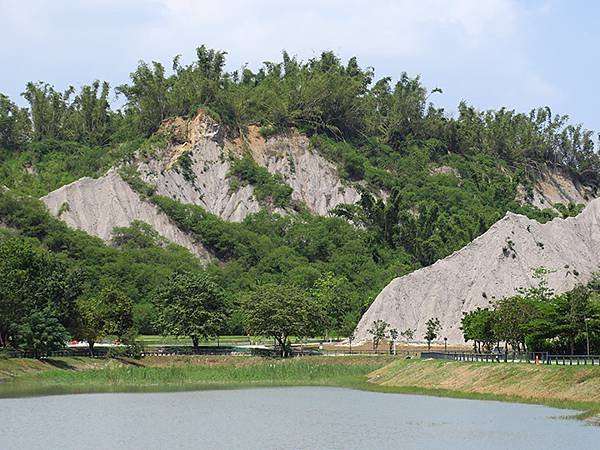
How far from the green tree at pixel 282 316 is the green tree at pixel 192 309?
3741 millimetres

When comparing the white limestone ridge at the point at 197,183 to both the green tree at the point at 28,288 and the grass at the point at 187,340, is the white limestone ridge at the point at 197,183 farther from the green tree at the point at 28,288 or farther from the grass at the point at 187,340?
the green tree at the point at 28,288

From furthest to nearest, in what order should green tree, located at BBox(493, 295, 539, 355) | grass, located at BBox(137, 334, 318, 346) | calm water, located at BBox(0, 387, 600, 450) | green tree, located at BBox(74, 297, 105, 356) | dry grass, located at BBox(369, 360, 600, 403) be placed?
grass, located at BBox(137, 334, 318, 346)
green tree, located at BBox(74, 297, 105, 356)
green tree, located at BBox(493, 295, 539, 355)
dry grass, located at BBox(369, 360, 600, 403)
calm water, located at BBox(0, 387, 600, 450)

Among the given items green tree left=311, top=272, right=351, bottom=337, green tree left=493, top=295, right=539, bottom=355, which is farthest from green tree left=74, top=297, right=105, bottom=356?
green tree left=493, top=295, right=539, bottom=355

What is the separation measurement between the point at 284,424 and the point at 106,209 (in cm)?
11207

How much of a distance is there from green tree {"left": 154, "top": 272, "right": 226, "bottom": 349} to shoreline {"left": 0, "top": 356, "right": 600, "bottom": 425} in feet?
25.1

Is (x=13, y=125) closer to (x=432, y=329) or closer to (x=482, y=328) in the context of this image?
(x=432, y=329)

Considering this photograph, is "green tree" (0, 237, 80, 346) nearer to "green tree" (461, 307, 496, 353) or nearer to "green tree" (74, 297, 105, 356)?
"green tree" (74, 297, 105, 356)

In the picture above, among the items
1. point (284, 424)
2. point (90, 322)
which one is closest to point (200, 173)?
point (90, 322)

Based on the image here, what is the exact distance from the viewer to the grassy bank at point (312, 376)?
69.2 meters

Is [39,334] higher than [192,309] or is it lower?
lower

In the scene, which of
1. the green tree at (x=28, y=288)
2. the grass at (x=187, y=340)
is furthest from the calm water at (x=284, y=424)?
the grass at (x=187, y=340)

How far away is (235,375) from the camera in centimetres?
9844

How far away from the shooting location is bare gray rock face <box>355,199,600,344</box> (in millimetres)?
121125

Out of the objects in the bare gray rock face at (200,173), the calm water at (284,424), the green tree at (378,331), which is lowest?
the calm water at (284,424)
